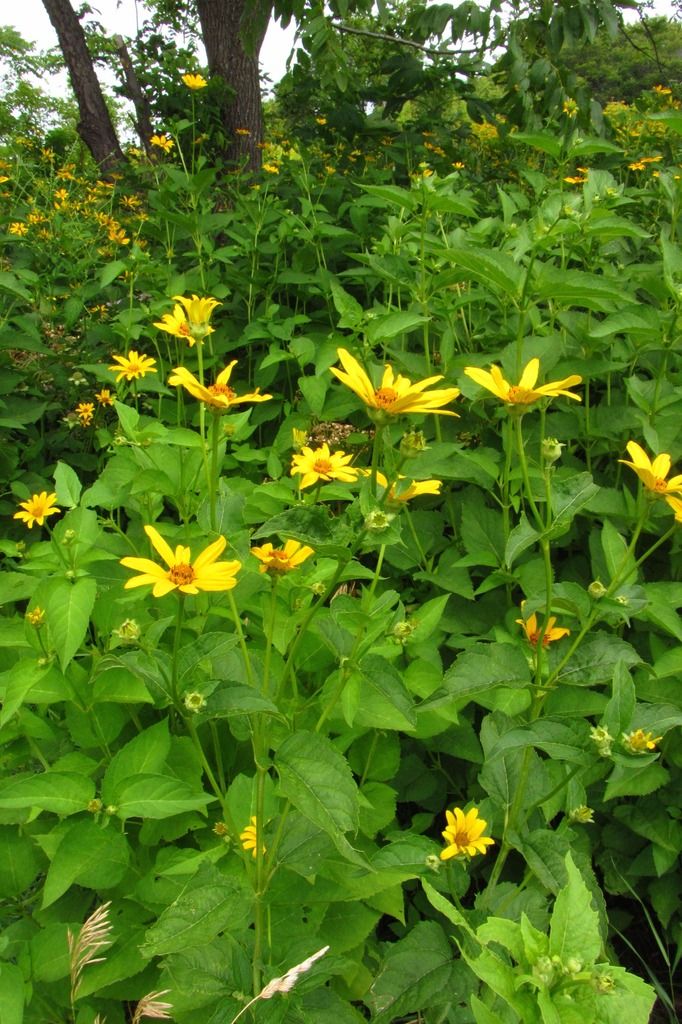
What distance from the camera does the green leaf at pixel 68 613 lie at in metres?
1.11

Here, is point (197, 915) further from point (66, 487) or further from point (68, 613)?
point (66, 487)

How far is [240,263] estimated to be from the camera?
3.10m

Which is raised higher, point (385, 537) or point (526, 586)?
point (385, 537)

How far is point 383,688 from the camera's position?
3.33 feet

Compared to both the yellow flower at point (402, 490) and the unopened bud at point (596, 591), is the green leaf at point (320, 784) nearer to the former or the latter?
the yellow flower at point (402, 490)

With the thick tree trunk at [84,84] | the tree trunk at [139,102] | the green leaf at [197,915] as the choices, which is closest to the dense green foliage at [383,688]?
the green leaf at [197,915]

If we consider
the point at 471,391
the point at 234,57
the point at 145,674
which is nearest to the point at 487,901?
the point at 145,674

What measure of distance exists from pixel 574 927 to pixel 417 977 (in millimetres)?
522

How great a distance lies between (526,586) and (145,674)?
871mm

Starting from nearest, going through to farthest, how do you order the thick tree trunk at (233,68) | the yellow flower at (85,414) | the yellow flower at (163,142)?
the yellow flower at (85,414) < the yellow flower at (163,142) < the thick tree trunk at (233,68)

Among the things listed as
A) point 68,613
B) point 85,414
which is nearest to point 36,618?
point 68,613

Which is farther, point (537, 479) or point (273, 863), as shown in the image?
point (537, 479)

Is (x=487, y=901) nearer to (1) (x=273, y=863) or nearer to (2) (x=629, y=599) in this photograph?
(1) (x=273, y=863)

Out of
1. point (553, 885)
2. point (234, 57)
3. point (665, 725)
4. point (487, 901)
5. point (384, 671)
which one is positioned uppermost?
point (234, 57)
